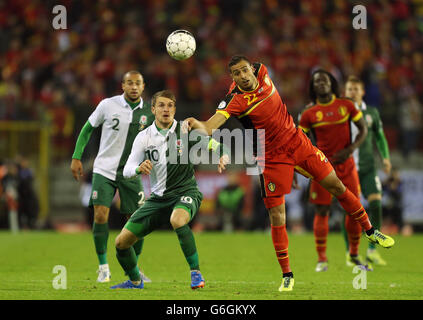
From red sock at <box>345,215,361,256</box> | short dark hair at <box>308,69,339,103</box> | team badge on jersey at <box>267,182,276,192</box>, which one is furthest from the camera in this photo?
red sock at <box>345,215,361,256</box>

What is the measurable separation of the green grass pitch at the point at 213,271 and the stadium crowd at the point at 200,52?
5133 mm

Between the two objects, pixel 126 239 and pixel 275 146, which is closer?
pixel 126 239

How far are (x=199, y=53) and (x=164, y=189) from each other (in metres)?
15.3

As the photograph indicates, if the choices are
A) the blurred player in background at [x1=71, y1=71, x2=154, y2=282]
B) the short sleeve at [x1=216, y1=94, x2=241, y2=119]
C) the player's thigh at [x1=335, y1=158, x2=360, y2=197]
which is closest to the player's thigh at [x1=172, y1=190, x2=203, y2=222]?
the short sleeve at [x1=216, y1=94, x2=241, y2=119]

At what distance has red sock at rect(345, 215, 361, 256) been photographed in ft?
35.4

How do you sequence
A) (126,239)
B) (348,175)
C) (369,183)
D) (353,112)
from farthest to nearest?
(369,183), (348,175), (353,112), (126,239)

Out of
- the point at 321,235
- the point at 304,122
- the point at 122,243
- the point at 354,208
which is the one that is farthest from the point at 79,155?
the point at 321,235

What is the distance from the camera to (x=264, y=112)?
27.5 feet

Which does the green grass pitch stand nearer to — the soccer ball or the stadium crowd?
the soccer ball

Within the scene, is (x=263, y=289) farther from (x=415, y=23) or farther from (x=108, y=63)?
(x=415, y=23)

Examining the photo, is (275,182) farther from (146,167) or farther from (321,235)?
(321,235)

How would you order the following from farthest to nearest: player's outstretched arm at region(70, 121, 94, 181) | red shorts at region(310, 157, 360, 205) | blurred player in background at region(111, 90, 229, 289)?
red shorts at region(310, 157, 360, 205) < player's outstretched arm at region(70, 121, 94, 181) < blurred player in background at region(111, 90, 229, 289)

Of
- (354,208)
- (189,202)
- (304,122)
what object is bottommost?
(354,208)

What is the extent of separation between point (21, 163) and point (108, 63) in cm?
417
